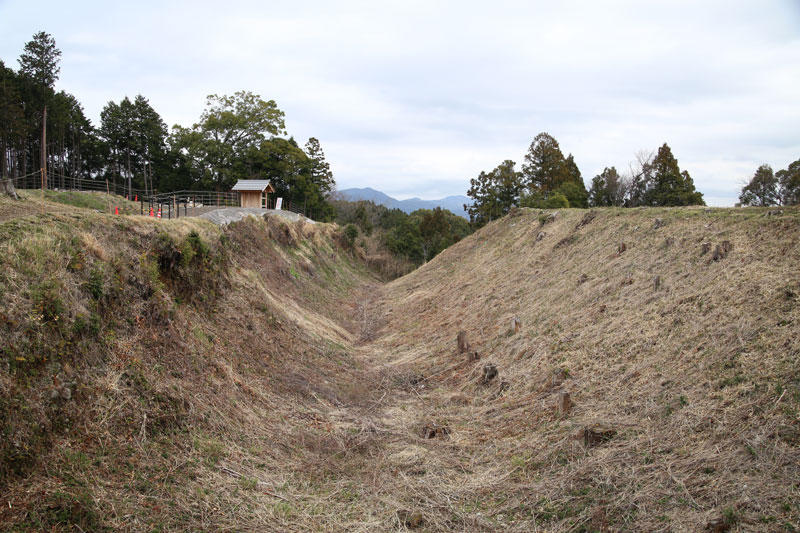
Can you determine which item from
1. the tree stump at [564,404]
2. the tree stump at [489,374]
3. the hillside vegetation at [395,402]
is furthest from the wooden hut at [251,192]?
the tree stump at [564,404]

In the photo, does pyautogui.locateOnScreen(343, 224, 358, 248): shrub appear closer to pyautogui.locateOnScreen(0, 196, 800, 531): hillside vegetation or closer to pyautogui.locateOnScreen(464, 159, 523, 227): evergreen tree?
pyautogui.locateOnScreen(464, 159, 523, 227): evergreen tree

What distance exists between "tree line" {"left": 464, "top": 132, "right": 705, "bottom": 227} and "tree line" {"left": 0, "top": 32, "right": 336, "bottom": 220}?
19584 mm

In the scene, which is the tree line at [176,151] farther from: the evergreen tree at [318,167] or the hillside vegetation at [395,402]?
the hillside vegetation at [395,402]

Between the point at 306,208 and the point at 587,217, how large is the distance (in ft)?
124

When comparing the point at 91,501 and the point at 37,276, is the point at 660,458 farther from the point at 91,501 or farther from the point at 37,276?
the point at 37,276

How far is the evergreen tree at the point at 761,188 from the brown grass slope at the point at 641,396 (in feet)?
65.2

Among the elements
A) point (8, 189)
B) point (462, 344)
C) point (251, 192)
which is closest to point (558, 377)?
point (462, 344)

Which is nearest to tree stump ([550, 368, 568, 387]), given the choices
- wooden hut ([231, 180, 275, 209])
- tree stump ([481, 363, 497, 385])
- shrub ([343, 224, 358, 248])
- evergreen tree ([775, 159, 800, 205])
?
tree stump ([481, 363, 497, 385])

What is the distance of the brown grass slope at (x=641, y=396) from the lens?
4578 mm

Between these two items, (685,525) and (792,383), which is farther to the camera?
(792,383)

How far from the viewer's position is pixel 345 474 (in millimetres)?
6480

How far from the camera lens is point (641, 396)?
6.39 metres

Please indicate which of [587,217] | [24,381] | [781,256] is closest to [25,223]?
[24,381]

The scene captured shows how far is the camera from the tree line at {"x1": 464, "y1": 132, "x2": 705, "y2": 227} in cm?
3709
